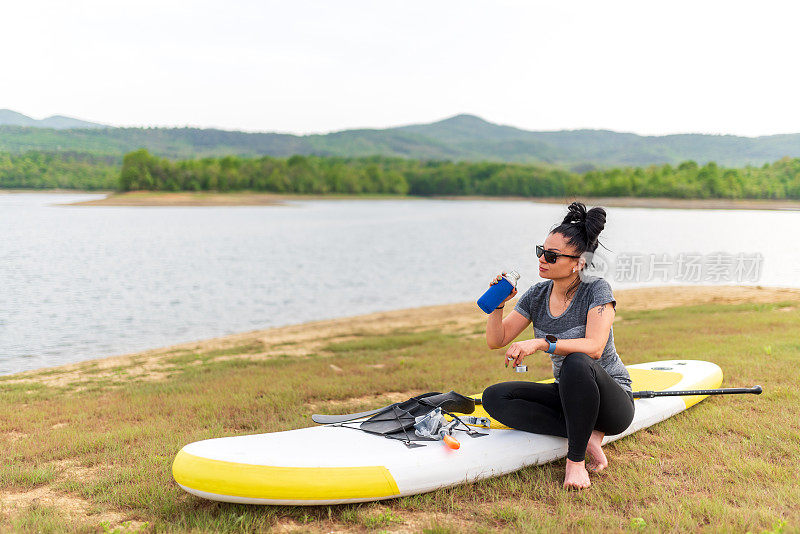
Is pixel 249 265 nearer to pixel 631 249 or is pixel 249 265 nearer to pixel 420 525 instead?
pixel 631 249

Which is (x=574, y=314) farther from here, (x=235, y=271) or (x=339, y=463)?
(x=235, y=271)

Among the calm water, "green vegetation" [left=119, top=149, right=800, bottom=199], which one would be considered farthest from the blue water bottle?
"green vegetation" [left=119, top=149, right=800, bottom=199]

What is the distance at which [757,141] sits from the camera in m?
45.6

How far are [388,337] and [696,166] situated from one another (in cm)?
9014

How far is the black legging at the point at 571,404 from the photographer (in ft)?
11.7

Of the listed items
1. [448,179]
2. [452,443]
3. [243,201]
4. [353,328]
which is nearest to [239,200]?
[243,201]

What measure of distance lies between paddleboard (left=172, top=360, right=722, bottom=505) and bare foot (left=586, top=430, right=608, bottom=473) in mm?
241

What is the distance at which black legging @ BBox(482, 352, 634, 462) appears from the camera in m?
3.55

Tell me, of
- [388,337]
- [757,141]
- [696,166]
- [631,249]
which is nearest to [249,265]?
[388,337]

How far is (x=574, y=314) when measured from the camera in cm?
386

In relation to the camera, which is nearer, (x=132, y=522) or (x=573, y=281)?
(x=132, y=522)

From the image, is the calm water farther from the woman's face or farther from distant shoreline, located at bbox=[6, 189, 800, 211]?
distant shoreline, located at bbox=[6, 189, 800, 211]

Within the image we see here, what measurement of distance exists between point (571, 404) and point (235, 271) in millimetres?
24098

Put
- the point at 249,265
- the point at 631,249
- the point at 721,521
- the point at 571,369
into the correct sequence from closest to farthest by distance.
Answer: the point at 721,521
the point at 571,369
the point at 249,265
the point at 631,249
